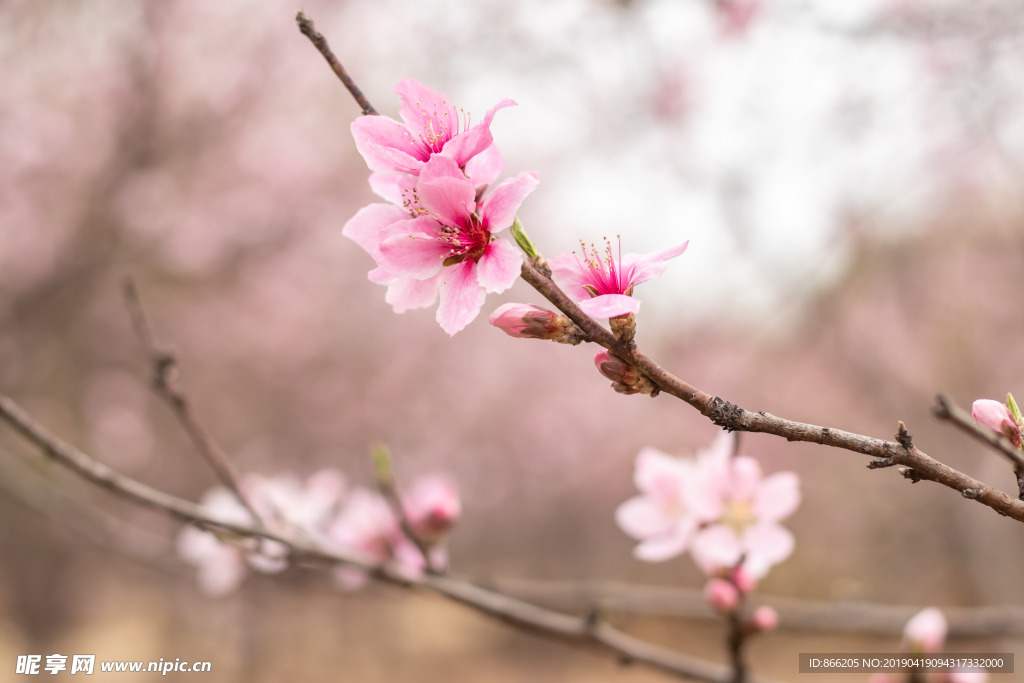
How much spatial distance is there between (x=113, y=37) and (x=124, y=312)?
130 inches

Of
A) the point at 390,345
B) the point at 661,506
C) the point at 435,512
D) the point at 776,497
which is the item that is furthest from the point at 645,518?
the point at 390,345

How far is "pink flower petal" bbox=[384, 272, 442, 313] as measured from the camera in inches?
33.2

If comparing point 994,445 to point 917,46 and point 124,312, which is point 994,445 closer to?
point 917,46

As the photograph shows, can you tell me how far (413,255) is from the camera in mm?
786

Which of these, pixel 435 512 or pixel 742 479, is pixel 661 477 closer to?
pixel 742 479

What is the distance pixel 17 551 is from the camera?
267 inches

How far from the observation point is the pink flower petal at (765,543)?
129 centimetres

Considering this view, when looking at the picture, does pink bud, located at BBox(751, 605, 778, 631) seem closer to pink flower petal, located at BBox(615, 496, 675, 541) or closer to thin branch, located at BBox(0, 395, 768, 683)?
thin branch, located at BBox(0, 395, 768, 683)

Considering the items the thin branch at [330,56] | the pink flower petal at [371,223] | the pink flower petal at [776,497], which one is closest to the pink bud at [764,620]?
the pink flower petal at [776,497]

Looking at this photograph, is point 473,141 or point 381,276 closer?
point 473,141

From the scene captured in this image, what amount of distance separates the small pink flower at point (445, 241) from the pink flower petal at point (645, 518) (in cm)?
87

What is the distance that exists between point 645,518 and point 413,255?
3.26 feet

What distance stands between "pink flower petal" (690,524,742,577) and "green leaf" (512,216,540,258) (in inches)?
34.9

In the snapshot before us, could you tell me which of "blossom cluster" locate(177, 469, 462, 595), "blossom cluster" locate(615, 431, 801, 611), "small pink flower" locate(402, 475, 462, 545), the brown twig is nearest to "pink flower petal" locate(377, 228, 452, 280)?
the brown twig
